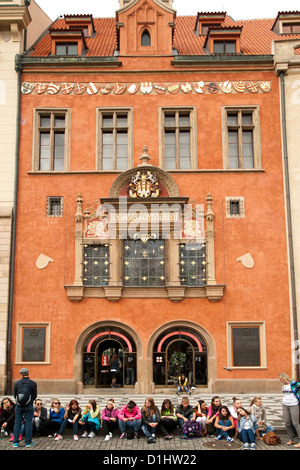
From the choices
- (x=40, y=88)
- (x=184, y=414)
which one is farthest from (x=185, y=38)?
(x=184, y=414)

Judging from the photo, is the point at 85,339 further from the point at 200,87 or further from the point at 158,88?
the point at 200,87

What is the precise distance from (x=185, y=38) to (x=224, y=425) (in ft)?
59.2

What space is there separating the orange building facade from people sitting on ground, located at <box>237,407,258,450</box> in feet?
22.5

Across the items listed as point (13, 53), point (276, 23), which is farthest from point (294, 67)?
point (13, 53)

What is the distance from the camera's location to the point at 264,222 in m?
Result: 20.2

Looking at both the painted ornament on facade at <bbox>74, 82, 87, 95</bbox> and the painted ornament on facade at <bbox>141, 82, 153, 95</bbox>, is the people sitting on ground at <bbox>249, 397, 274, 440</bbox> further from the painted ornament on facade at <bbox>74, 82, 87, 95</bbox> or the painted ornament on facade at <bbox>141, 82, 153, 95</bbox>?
the painted ornament on facade at <bbox>74, 82, 87, 95</bbox>

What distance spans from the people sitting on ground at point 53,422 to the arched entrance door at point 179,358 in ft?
22.1

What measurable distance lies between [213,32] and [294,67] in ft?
12.6

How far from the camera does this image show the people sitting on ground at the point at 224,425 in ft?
40.5

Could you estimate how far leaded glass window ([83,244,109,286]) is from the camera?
1986cm

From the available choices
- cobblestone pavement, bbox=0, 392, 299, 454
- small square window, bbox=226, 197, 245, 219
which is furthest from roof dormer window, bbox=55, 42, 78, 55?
cobblestone pavement, bbox=0, 392, 299, 454

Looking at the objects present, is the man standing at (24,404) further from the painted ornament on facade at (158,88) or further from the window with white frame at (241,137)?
the painted ornament on facade at (158,88)

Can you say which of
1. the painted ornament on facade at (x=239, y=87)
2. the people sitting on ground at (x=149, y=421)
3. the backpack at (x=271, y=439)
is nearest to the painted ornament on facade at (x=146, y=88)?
the painted ornament on facade at (x=239, y=87)

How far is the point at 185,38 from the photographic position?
24.4 meters
